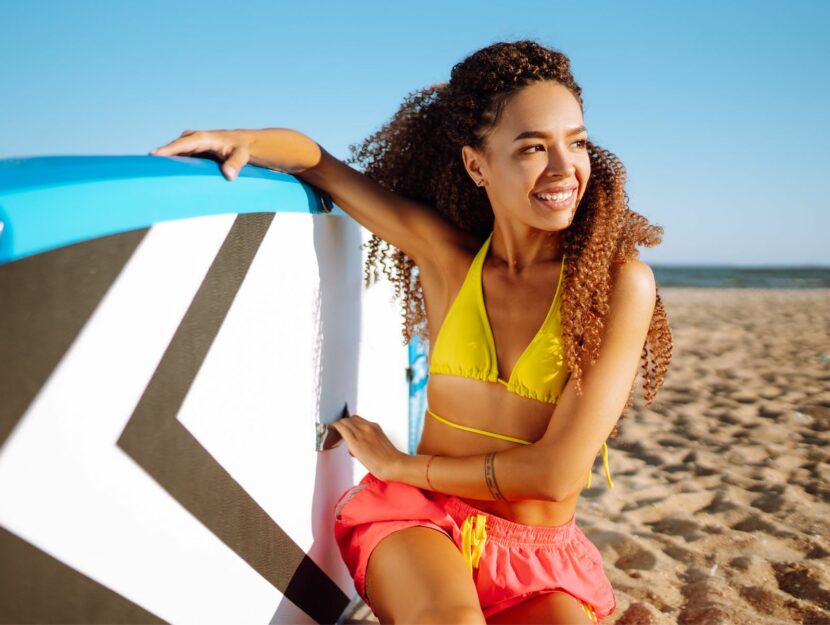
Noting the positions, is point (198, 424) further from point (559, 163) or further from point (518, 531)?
point (559, 163)

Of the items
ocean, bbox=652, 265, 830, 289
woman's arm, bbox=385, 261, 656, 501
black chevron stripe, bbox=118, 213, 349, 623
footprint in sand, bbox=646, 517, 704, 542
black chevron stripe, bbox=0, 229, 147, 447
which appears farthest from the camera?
ocean, bbox=652, 265, 830, 289

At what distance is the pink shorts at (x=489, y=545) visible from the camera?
5.08 feet

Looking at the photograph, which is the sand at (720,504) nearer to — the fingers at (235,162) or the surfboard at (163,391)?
the surfboard at (163,391)

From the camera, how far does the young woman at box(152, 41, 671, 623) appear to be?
4.93 feet

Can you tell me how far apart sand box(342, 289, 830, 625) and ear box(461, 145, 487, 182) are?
1.32 meters

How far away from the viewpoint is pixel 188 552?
120cm

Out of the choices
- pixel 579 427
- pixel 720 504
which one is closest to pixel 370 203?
pixel 579 427

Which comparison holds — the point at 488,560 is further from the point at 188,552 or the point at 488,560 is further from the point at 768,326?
the point at 768,326

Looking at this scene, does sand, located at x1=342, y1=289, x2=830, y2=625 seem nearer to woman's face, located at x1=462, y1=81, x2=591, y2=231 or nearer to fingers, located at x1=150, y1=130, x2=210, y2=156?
woman's face, located at x1=462, y1=81, x2=591, y2=231

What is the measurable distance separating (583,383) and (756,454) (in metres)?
2.40

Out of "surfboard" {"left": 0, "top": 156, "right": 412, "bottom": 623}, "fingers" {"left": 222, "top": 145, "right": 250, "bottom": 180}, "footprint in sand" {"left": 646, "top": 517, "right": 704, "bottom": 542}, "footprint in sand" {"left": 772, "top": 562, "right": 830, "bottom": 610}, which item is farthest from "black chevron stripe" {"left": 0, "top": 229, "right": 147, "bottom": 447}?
"footprint in sand" {"left": 646, "top": 517, "right": 704, "bottom": 542}

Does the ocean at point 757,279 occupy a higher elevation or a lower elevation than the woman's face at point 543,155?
lower

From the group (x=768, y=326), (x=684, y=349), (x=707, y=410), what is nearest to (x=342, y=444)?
(x=707, y=410)

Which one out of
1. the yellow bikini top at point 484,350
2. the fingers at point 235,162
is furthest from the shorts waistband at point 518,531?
the fingers at point 235,162
